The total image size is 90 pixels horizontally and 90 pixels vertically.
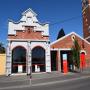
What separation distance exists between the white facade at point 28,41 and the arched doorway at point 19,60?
591mm

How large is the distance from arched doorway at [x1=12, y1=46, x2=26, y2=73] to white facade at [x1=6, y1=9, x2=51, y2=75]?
0.59 m

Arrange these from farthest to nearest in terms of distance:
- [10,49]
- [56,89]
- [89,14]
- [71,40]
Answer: [89,14]
[71,40]
[10,49]
[56,89]

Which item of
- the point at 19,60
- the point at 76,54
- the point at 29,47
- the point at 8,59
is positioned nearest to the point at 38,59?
the point at 29,47

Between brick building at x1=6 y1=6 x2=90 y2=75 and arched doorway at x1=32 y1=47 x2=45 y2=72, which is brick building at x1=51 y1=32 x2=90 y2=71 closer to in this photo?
brick building at x1=6 y1=6 x2=90 y2=75

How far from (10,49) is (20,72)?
3.91 meters

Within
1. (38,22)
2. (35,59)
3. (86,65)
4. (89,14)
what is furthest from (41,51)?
(89,14)

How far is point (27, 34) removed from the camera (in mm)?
37125

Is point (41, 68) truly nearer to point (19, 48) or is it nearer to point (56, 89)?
point (19, 48)

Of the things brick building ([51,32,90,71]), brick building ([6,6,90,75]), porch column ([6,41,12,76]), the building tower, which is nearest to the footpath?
porch column ([6,41,12,76])

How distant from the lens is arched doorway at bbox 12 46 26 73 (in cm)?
3607

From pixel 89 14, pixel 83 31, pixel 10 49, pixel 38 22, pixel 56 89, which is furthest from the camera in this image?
pixel 83 31

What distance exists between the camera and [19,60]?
1432 inches

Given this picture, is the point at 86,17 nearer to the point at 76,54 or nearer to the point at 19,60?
the point at 76,54

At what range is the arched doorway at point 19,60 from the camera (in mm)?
36072
